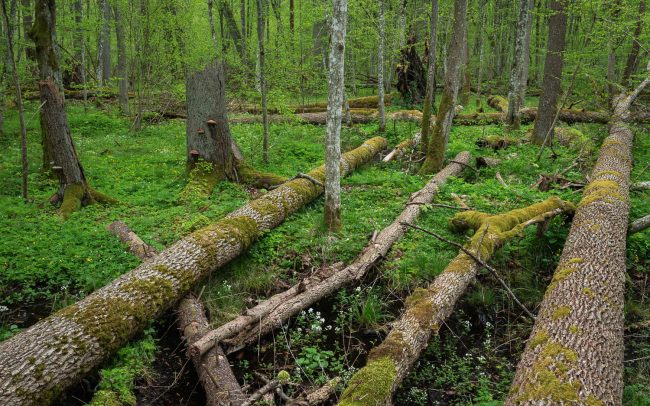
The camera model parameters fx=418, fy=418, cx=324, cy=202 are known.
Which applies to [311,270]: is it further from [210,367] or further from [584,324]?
[584,324]

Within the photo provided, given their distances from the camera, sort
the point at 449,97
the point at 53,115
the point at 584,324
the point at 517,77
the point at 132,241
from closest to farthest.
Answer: the point at 584,324 < the point at 132,241 < the point at 53,115 < the point at 449,97 < the point at 517,77

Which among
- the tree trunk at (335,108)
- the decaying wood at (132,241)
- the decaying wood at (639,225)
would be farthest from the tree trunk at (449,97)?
the decaying wood at (132,241)

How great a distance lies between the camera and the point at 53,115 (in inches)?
299

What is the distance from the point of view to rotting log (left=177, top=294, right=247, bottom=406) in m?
3.95

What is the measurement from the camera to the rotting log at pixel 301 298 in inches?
183

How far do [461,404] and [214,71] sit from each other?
317 inches

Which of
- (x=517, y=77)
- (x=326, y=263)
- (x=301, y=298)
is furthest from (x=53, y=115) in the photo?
(x=517, y=77)

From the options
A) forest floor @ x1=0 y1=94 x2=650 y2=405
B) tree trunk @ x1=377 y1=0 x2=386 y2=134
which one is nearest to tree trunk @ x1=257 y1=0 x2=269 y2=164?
forest floor @ x1=0 y1=94 x2=650 y2=405

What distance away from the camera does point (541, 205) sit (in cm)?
680

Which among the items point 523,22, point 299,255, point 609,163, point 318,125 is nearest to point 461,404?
point 299,255

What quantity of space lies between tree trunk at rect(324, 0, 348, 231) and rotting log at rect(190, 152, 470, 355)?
92 cm

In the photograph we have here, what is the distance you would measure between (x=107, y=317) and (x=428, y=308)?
3484 mm

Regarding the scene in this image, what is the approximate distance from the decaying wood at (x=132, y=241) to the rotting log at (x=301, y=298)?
6.48ft

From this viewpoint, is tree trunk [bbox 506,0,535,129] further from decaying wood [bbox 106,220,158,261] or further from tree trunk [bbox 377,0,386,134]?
decaying wood [bbox 106,220,158,261]
